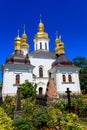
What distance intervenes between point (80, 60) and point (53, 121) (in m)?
38.9

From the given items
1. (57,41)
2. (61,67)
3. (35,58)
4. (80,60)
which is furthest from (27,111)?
(80,60)

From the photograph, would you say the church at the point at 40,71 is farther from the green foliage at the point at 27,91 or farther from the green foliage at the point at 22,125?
the green foliage at the point at 22,125

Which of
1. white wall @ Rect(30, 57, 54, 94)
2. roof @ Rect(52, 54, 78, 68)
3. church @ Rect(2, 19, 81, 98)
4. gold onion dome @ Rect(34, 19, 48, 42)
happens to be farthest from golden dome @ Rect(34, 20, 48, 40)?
roof @ Rect(52, 54, 78, 68)

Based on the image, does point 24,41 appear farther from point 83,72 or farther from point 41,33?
point 83,72

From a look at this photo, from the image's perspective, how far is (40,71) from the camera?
3800 centimetres

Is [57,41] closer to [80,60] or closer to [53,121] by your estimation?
[80,60]

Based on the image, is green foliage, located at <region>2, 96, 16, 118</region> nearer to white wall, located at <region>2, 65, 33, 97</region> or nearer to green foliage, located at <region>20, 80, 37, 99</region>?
green foliage, located at <region>20, 80, 37, 99</region>

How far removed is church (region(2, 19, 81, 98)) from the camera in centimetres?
3259

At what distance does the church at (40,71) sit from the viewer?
107ft

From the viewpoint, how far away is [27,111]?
54.5ft

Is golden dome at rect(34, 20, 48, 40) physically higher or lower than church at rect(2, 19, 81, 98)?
higher

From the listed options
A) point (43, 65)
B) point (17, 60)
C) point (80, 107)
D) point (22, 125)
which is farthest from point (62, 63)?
point (22, 125)

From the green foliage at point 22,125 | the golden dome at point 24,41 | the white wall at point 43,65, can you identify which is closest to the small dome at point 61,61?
the white wall at point 43,65

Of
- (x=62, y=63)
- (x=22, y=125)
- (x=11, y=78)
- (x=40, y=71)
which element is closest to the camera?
(x=22, y=125)
